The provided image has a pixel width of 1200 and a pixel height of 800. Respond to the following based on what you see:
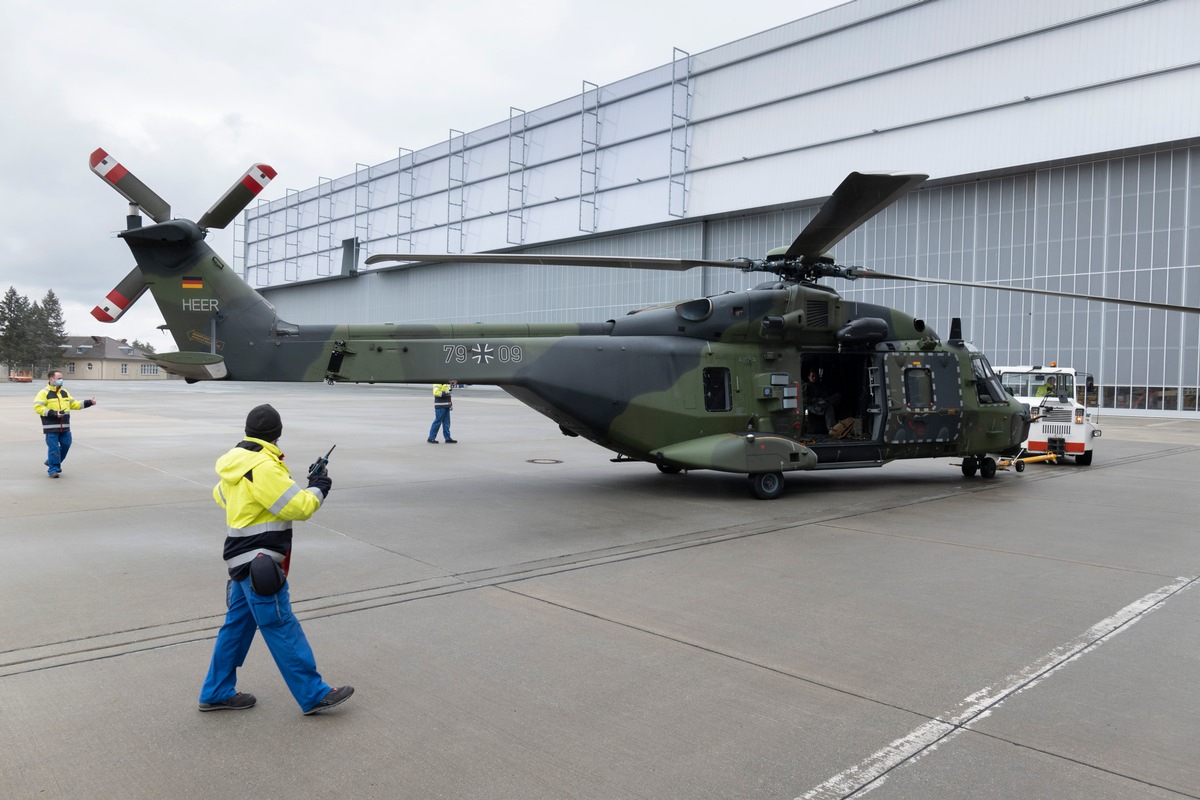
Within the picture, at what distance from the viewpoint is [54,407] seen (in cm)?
1241

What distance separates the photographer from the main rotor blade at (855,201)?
8594 mm

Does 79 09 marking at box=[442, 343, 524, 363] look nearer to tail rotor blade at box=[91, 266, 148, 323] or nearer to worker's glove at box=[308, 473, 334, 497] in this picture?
tail rotor blade at box=[91, 266, 148, 323]

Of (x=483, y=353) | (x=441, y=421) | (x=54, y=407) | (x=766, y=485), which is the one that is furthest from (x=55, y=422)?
(x=766, y=485)

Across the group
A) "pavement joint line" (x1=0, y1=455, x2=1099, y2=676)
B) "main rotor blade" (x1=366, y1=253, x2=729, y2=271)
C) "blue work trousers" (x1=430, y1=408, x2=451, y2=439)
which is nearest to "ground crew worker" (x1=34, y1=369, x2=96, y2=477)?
"main rotor blade" (x1=366, y1=253, x2=729, y2=271)

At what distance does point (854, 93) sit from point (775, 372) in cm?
3105

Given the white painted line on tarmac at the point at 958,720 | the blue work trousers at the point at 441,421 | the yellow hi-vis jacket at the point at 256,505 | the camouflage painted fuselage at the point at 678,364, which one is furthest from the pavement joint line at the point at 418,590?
the blue work trousers at the point at 441,421

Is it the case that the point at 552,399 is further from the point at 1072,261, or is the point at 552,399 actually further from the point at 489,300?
the point at 489,300

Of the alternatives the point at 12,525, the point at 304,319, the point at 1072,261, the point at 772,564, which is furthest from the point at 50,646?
the point at 304,319

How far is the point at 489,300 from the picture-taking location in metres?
57.8

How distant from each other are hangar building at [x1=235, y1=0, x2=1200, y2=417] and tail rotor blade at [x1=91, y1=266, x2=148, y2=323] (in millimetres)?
33704

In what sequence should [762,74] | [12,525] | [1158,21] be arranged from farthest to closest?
1. [762,74]
2. [1158,21]
3. [12,525]

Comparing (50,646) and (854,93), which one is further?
(854,93)

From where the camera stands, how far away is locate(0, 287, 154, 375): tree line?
94812 mm

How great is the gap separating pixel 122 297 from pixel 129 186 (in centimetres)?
128
